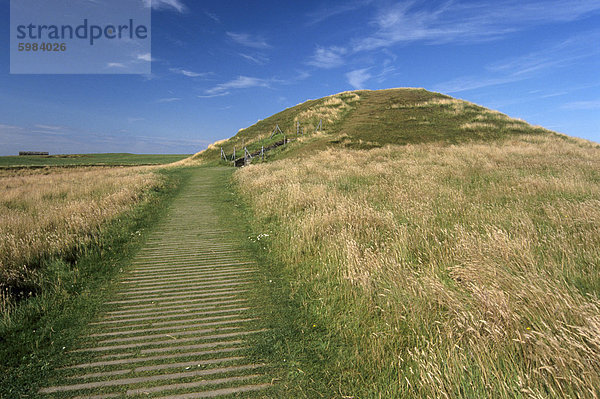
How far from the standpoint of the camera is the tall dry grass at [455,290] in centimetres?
262

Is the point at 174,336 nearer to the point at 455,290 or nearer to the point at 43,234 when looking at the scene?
the point at 455,290

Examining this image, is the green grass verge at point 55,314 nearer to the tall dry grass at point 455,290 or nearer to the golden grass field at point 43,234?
the golden grass field at point 43,234

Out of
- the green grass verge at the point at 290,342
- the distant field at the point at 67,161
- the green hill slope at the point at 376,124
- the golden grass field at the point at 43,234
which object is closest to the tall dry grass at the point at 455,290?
the green grass verge at the point at 290,342

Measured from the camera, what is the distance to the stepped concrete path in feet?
10.8

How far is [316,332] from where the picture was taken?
421 centimetres

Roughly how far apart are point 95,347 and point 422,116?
3790 centimetres

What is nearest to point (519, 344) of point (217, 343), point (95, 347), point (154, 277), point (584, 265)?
point (584, 265)

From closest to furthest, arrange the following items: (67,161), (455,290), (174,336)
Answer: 1. (455,290)
2. (174,336)
3. (67,161)

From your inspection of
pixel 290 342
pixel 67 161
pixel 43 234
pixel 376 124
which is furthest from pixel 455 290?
pixel 67 161

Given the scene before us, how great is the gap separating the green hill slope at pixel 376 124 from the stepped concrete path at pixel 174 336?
21.6 m

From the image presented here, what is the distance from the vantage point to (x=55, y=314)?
467 cm

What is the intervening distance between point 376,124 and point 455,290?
31.4 m

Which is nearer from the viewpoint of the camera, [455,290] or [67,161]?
[455,290]

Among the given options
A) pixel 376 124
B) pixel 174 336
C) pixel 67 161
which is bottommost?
pixel 174 336
